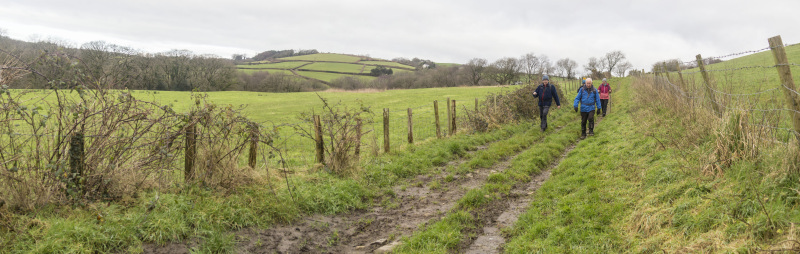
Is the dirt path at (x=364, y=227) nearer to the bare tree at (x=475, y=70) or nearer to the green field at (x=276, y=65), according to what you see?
the bare tree at (x=475, y=70)

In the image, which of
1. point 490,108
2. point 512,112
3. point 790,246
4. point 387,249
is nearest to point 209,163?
point 387,249

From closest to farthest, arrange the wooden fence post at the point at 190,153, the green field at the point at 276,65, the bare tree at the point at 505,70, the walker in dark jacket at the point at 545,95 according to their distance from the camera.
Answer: the wooden fence post at the point at 190,153 < the walker in dark jacket at the point at 545,95 < the bare tree at the point at 505,70 < the green field at the point at 276,65

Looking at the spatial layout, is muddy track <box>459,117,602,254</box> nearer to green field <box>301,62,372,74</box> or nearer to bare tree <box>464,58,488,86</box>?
bare tree <box>464,58,488,86</box>

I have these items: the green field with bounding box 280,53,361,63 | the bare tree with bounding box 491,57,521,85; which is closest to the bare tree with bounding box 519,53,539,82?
the bare tree with bounding box 491,57,521,85

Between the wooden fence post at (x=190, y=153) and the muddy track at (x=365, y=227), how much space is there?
4.76 ft

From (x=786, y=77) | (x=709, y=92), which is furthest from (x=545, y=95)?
(x=786, y=77)

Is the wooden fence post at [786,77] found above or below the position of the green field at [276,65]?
below

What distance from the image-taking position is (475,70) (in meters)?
74.9

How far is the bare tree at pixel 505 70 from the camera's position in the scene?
66375mm

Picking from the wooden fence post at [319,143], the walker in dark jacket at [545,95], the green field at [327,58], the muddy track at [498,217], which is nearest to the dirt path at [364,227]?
the muddy track at [498,217]

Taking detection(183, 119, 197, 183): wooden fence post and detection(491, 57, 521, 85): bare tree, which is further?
detection(491, 57, 521, 85): bare tree

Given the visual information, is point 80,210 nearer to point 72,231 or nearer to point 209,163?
point 72,231

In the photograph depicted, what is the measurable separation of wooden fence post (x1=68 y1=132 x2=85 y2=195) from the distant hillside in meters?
67.2

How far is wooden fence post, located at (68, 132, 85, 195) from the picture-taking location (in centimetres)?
487
